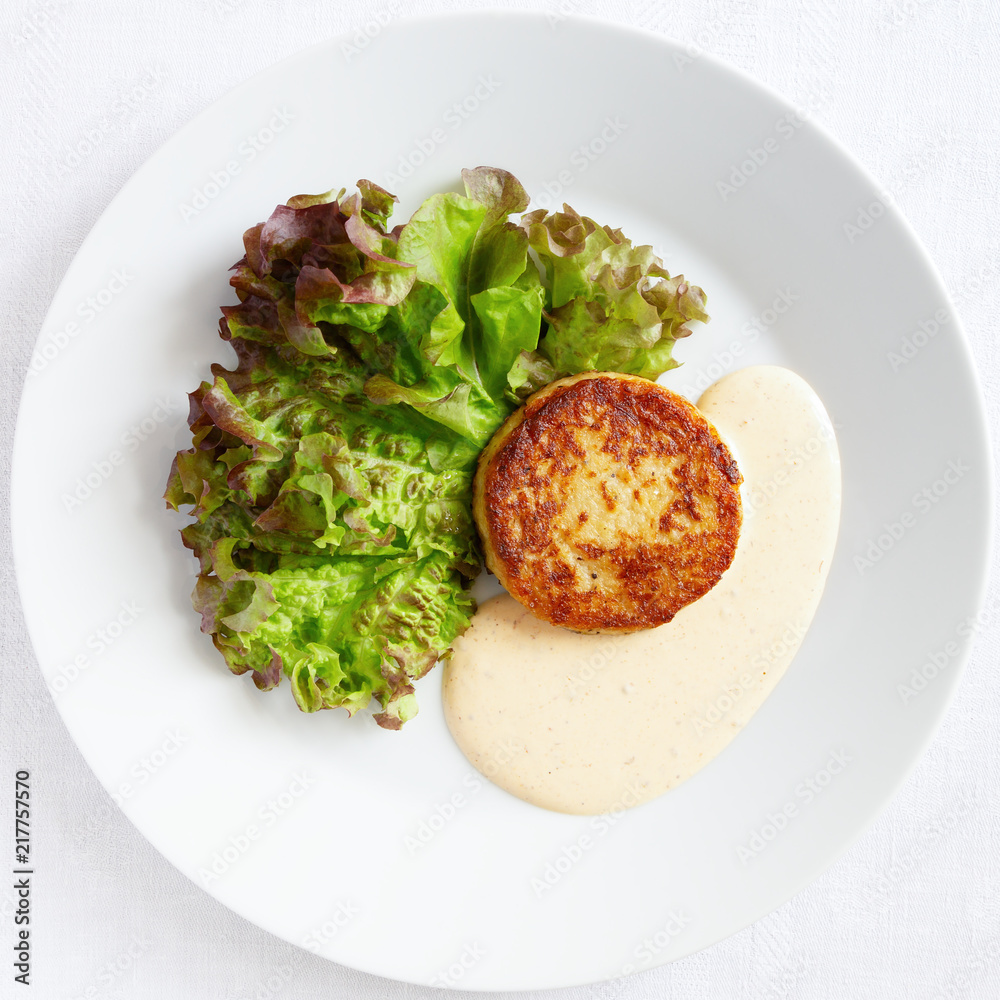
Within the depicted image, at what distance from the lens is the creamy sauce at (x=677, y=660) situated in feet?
9.27

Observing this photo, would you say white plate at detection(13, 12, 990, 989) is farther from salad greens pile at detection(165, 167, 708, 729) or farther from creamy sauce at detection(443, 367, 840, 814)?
salad greens pile at detection(165, 167, 708, 729)

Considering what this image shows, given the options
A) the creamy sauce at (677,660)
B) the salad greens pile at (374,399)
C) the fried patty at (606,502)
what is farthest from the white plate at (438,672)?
the fried patty at (606,502)

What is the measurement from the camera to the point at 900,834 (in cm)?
313

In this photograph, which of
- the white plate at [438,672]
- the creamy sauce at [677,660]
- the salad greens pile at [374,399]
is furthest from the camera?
the creamy sauce at [677,660]

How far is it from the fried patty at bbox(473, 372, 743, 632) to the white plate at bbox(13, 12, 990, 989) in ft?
1.36

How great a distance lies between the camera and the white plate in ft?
8.48

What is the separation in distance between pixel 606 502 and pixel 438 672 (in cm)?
87

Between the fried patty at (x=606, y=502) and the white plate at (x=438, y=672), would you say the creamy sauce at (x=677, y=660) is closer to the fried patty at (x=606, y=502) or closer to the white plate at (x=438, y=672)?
the white plate at (x=438, y=672)

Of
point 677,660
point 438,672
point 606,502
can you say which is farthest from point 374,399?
point 677,660

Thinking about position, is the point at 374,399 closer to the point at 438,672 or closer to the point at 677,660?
the point at 438,672

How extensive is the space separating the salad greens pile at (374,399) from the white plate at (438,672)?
259mm

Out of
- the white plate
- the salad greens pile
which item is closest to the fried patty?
the salad greens pile

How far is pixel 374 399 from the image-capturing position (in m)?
2.38

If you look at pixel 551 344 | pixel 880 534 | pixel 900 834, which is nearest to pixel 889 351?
pixel 880 534
